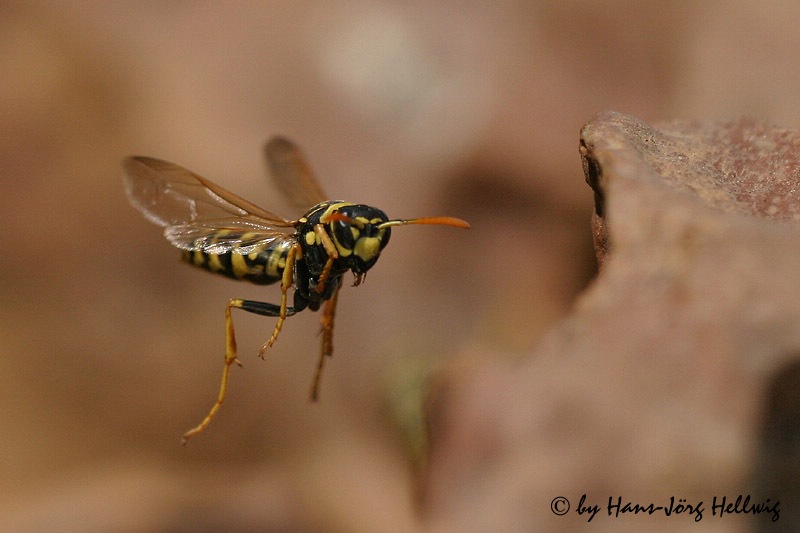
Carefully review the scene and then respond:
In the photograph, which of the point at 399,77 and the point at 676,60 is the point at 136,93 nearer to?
the point at 399,77

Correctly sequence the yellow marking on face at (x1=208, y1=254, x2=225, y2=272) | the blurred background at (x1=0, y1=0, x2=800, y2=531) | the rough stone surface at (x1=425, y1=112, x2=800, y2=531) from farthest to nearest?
the blurred background at (x1=0, y1=0, x2=800, y2=531) → the yellow marking on face at (x1=208, y1=254, x2=225, y2=272) → the rough stone surface at (x1=425, y1=112, x2=800, y2=531)

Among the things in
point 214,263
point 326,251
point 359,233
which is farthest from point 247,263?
point 359,233

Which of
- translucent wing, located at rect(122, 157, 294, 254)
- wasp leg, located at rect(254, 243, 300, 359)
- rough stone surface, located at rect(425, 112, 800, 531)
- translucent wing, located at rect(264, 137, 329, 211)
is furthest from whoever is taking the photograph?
translucent wing, located at rect(264, 137, 329, 211)

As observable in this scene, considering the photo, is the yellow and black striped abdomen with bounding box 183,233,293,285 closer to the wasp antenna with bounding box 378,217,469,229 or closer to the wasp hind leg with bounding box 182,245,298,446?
the wasp hind leg with bounding box 182,245,298,446

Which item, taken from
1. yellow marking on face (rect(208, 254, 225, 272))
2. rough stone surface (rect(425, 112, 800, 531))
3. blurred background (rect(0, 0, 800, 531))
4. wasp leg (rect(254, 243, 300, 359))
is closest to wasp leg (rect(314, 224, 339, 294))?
wasp leg (rect(254, 243, 300, 359))

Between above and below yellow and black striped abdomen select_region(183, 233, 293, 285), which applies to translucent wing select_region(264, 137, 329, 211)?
above

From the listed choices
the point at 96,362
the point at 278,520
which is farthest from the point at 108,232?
the point at 278,520

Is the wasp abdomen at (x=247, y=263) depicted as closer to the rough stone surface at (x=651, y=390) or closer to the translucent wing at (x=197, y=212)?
the translucent wing at (x=197, y=212)
